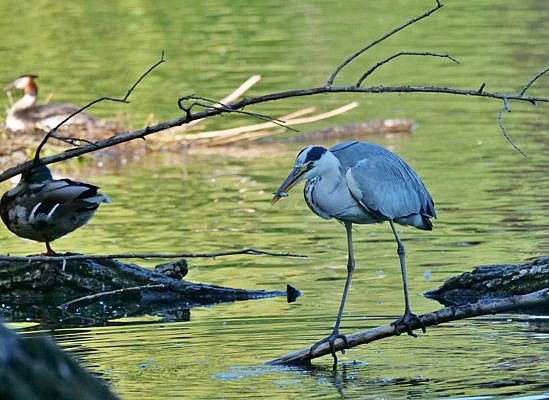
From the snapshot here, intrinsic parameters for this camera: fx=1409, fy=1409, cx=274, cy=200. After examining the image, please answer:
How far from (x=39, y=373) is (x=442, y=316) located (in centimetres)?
414

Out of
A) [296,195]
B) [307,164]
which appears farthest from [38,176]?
[296,195]

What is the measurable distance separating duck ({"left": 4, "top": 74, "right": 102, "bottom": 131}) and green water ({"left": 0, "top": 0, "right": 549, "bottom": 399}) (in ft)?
2.88

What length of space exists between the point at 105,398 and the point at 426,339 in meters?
4.98

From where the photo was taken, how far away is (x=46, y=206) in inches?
403

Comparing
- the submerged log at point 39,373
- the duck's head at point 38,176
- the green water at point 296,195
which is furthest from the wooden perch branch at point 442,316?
the submerged log at point 39,373

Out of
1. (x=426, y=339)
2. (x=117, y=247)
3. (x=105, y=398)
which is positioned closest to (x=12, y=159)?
(x=117, y=247)

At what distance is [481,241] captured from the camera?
1220cm

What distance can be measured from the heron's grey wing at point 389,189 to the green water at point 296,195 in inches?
31.5

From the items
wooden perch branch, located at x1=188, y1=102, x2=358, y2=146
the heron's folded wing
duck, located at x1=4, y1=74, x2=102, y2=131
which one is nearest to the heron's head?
the heron's folded wing

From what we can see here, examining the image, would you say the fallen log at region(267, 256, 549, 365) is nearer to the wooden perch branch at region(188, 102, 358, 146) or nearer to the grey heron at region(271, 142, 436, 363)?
the grey heron at region(271, 142, 436, 363)

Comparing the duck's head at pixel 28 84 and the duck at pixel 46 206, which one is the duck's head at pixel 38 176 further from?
the duck's head at pixel 28 84

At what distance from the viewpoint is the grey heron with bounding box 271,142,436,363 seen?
7.96 metres

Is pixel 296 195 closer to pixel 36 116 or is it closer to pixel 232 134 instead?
pixel 232 134

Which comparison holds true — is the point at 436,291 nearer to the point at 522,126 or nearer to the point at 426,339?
the point at 426,339
